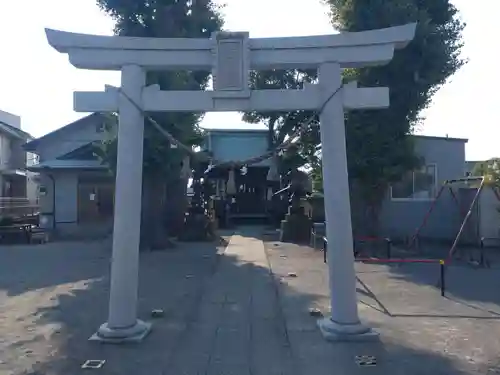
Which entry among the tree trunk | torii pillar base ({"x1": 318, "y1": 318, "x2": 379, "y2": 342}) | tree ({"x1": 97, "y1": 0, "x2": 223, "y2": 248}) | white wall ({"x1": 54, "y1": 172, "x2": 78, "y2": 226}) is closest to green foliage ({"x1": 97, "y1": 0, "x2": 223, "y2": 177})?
tree ({"x1": 97, "y1": 0, "x2": 223, "y2": 248})

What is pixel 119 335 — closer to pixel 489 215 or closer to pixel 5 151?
pixel 489 215

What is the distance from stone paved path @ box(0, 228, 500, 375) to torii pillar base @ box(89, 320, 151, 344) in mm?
134

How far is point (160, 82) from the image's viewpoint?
16469 millimetres

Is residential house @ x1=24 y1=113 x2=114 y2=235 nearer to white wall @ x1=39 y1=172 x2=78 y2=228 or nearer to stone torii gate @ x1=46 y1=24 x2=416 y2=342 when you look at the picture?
white wall @ x1=39 y1=172 x2=78 y2=228

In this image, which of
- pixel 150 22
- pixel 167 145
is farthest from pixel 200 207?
pixel 150 22

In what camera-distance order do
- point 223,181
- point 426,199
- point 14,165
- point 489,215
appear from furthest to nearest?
point 14,165
point 223,181
point 426,199
point 489,215

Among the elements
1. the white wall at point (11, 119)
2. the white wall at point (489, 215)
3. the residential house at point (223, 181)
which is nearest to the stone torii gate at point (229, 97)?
the residential house at point (223, 181)

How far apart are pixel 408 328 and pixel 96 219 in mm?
19574

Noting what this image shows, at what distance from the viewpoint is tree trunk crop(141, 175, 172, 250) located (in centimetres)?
1850

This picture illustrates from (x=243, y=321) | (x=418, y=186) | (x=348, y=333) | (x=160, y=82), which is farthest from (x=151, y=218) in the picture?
(x=348, y=333)

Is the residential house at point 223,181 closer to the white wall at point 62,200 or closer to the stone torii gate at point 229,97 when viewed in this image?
the white wall at point 62,200

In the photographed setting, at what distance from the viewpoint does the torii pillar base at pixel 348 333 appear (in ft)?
23.9

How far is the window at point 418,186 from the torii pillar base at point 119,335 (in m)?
14.2

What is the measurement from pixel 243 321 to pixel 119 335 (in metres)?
1.96
